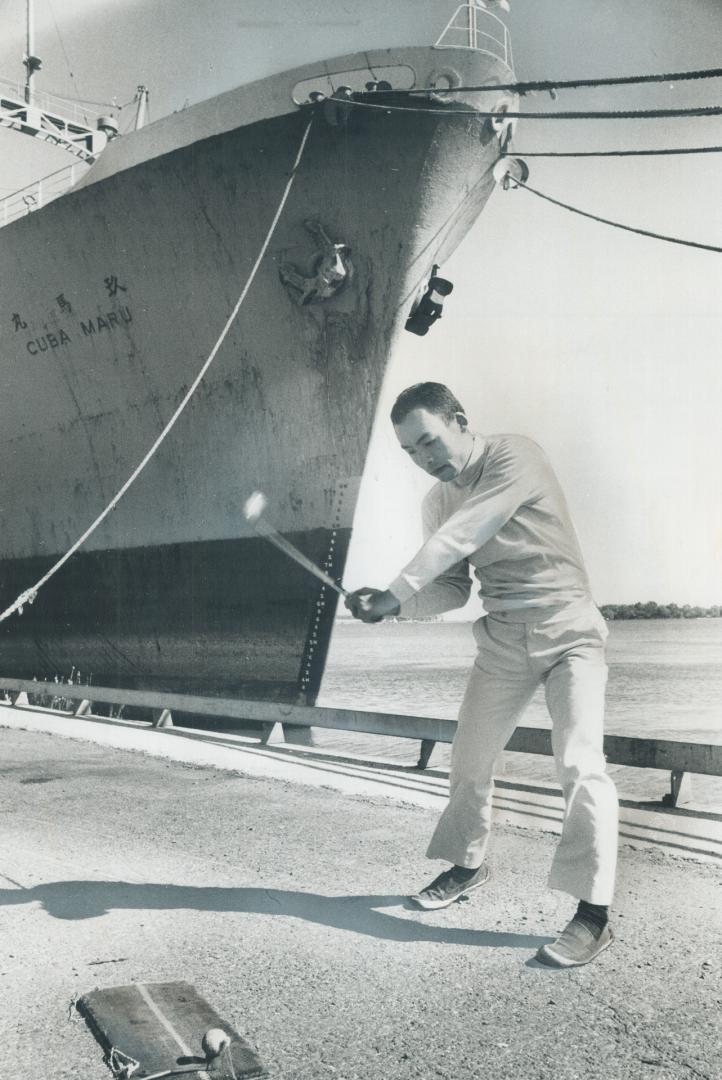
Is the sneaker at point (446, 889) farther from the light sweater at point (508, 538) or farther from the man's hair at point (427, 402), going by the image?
the man's hair at point (427, 402)

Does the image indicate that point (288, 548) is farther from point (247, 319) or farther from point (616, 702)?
point (616, 702)

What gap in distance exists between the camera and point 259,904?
2914mm

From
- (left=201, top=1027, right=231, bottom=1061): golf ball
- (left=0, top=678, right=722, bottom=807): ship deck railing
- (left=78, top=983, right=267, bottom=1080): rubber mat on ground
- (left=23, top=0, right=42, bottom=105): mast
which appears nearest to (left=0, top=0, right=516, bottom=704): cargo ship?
(left=0, top=678, right=722, bottom=807): ship deck railing

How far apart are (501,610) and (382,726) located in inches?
125

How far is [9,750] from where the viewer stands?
626 centimetres

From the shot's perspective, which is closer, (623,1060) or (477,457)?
(623,1060)

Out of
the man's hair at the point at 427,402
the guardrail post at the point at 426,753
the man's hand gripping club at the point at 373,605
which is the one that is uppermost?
the man's hair at the point at 427,402

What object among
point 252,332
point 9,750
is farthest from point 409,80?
point 9,750

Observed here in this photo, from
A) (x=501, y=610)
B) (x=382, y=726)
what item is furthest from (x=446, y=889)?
(x=382, y=726)

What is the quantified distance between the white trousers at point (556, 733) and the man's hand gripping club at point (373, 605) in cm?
34

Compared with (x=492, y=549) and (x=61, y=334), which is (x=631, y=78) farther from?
(x=61, y=334)

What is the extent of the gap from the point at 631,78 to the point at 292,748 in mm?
4568

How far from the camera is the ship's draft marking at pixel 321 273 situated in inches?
361

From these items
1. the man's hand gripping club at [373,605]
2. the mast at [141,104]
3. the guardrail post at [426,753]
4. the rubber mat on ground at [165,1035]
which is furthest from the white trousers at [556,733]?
the mast at [141,104]
